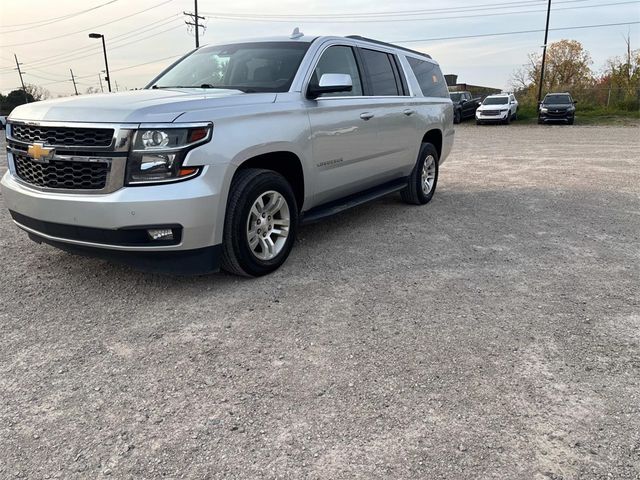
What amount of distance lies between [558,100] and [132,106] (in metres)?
27.4

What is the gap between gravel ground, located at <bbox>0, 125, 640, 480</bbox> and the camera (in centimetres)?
217

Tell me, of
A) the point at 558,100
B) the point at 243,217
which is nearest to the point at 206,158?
the point at 243,217

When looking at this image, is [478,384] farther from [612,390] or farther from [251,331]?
[251,331]

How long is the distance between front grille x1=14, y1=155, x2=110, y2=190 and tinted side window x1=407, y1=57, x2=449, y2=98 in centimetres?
444

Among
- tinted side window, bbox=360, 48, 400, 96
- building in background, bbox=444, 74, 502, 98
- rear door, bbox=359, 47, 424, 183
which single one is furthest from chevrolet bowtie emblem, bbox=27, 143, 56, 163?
building in background, bbox=444, 74, 502, 98

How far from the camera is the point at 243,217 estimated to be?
3.79 meters

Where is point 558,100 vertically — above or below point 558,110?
above

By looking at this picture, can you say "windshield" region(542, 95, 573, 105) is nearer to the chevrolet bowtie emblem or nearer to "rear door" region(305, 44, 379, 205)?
"rear door" region(305, 44, 379, 205)

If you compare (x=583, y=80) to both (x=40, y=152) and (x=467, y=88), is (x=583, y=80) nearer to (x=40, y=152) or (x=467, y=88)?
(x=467, y=88)

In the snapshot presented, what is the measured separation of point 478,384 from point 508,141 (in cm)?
1656

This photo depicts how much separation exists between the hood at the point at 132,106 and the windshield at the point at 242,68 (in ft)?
1.43

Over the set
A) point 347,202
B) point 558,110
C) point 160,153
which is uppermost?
point 558,110

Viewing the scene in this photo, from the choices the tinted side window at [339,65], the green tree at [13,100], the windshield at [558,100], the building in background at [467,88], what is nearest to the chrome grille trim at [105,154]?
the tinted side window at [339,65]

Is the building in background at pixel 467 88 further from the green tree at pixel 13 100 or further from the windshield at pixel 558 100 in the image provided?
the green tree at pixel 13 100
